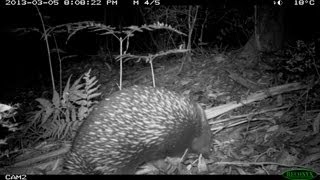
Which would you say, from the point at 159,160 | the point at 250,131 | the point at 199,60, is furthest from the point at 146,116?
the point at 199,60

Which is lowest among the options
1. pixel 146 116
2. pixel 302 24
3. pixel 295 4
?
pixel 146 116

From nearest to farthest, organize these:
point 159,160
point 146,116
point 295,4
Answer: point 146,116 < point 159,160 < point 295,4

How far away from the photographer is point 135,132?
4.09m

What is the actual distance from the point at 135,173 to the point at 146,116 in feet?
3.08

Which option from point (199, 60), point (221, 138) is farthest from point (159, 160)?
point (199, 60)

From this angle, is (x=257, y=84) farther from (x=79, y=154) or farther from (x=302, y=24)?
(x=79, y=154)

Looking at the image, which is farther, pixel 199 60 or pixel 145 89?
pixel 199 60

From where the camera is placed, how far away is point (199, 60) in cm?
787

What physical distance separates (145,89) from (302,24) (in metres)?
5.08

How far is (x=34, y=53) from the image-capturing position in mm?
9898

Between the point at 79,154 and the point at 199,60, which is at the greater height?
the point at 199,60

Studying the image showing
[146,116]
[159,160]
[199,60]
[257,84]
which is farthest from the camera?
[199,60]

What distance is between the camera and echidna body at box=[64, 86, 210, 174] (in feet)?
12.5

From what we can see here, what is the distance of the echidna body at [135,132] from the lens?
3.82 metres
